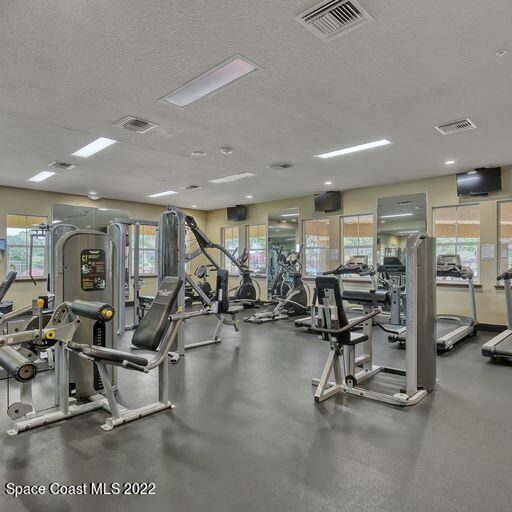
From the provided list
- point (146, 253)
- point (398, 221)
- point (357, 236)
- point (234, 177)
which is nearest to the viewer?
point (234, 177)

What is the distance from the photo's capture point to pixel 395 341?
545cm

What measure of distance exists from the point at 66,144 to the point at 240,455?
4.61m

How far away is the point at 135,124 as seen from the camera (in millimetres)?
4285

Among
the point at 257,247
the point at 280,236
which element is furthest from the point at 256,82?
the point at 257,247

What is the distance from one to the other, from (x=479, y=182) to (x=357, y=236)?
105 inches

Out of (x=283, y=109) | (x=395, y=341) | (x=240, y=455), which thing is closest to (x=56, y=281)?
(x=240, y=455)

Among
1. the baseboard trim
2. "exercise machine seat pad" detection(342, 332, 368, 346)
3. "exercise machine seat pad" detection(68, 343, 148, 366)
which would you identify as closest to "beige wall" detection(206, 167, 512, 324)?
the baseboard trim

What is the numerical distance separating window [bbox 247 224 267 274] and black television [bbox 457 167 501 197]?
513cm

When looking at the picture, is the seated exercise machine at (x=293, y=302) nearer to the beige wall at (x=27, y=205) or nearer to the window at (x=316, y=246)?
the window at (x=316, y=246)

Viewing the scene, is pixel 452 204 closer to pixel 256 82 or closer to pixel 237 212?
pixel 256 82

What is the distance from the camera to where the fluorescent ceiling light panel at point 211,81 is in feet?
9.75

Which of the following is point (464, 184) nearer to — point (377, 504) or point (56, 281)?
point (377, 504)

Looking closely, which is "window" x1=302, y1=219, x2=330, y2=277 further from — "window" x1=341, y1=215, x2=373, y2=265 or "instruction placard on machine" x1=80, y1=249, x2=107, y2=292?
"instruction placard on machine" x1=80, y1=249, x2=107, y2=292

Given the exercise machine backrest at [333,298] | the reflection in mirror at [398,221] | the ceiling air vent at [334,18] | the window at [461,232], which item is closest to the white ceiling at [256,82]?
the ceiling air vent at [334,18]
